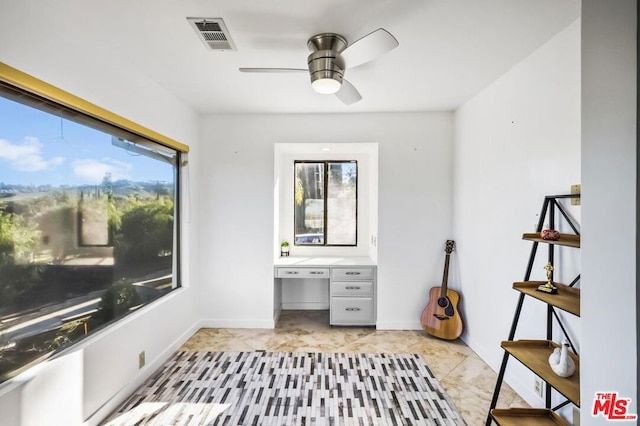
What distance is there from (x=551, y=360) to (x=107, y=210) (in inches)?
113

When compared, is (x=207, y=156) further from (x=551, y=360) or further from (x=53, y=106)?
(x=551, y=360)

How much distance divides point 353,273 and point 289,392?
1.52 m

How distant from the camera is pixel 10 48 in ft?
4.53

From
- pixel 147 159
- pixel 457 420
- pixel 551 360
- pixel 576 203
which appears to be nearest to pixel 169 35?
pixel 147 159

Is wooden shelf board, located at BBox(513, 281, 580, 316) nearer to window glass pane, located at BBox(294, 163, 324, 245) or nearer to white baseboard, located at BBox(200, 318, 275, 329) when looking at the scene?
white baseboard, located at BBox(200, 318, 275, 329)

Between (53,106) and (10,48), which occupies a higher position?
(10,48)

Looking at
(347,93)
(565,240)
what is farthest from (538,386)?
(347,93)

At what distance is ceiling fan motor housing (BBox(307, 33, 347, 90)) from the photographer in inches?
73.9

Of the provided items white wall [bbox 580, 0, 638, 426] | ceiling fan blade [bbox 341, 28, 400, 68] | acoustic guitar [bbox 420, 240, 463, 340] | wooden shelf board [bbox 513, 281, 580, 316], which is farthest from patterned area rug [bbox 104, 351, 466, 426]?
ceiling fan blade [bbox 341, 28, 400, 68]

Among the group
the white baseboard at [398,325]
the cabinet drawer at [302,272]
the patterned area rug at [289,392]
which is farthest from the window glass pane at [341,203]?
the patterned area rug at [289,392]

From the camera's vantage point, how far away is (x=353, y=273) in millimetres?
3506

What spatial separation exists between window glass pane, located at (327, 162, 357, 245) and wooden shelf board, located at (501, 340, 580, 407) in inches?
102

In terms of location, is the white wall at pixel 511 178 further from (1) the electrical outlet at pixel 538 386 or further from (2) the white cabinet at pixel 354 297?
(2) the white cabinet at pixel 354 297

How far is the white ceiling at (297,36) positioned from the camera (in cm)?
162
